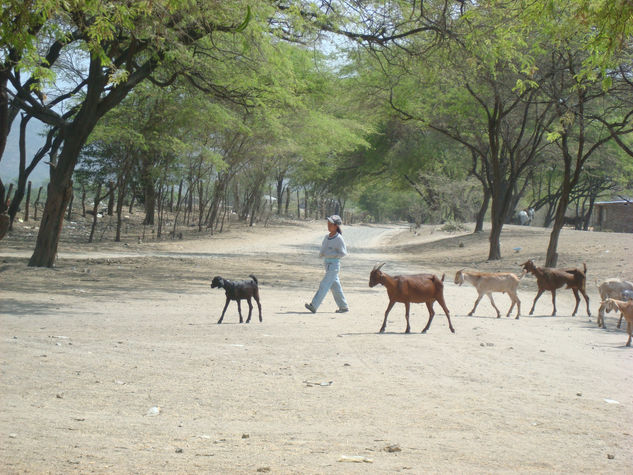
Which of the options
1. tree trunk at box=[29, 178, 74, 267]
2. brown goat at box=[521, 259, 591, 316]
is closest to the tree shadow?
tree trunk at box=[29, 178, 74, 267]

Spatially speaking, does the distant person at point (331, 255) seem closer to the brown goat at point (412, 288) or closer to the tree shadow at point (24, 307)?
the brown goat at point (412, 288)

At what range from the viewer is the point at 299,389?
682 centimetres

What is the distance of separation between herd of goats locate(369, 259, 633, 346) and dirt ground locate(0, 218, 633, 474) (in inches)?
15.2

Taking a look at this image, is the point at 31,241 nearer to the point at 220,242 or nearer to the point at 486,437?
the point at 220,242

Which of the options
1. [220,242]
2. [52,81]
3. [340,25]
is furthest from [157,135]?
[52,81]

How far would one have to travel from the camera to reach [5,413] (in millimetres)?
5598

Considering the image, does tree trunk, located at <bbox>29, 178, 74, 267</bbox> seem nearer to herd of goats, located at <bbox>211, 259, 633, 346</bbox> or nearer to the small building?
herd of goats, located at <bbox>211, 259, 633, 346</bbox>

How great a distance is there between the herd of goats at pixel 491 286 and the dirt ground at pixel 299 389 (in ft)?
1.27

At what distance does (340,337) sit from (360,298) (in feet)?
19.4

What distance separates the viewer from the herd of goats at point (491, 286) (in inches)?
400

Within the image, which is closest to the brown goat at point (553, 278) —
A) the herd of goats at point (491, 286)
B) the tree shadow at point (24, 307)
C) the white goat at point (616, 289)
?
the herd of goats at point (491, 286)

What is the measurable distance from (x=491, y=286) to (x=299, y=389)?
21.5 feet

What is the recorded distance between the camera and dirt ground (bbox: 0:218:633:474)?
4875 mm

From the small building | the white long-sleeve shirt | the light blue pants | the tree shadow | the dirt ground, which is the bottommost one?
the tree shadow
